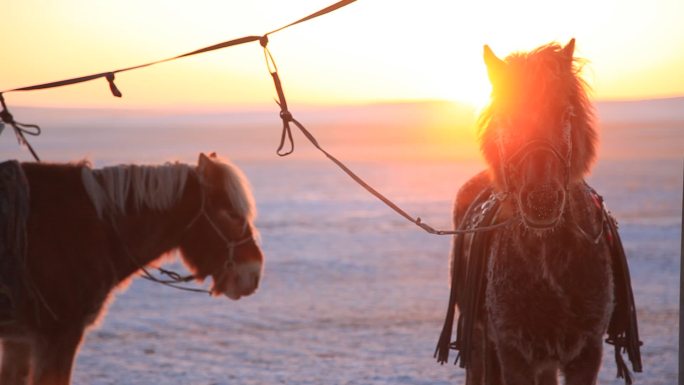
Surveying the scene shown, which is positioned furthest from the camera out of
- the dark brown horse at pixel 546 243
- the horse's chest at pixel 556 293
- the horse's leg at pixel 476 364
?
the horse's leg at pixel 476 364

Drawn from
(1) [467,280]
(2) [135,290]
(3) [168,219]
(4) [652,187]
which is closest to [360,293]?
(2) [135,290]

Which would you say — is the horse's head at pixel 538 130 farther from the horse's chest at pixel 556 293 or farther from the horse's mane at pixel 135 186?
the horse's mane at pixel 135 186

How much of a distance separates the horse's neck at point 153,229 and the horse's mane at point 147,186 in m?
0.05

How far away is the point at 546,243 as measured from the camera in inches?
172

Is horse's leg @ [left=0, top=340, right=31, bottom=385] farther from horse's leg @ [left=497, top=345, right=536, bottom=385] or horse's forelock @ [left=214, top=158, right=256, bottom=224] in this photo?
horse's leg @ [left=497, top=345, right=536, bottom=385]

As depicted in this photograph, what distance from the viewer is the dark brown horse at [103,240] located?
18.5ft

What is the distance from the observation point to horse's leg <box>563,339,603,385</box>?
14.4ft

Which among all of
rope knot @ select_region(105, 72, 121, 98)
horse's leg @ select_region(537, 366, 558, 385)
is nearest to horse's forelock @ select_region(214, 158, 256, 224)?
rope knot @ select_region(105, 72, 121, 98)

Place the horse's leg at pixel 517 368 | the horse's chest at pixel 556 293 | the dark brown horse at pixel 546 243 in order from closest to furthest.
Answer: the dark brown horse at pixel 546 243 → the horse's chest at pixel 556 293 → the horse's leg at pixel 517 368

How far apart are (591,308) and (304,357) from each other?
4.62m

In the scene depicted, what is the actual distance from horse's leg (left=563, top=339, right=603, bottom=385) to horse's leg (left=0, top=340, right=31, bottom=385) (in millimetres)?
3496

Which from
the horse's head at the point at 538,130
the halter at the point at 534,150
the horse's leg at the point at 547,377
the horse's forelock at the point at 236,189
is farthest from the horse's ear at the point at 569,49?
the horse's forelock at the point at 236,189

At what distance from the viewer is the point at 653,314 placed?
10.1 meters

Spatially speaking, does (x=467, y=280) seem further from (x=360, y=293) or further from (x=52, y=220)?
(x=360, y=293)
